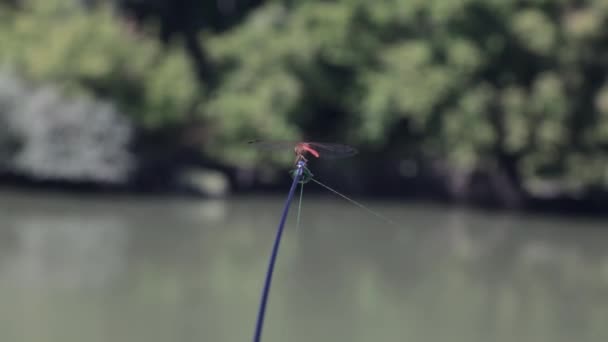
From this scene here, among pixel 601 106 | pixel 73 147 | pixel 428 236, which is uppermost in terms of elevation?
pixel 601 106

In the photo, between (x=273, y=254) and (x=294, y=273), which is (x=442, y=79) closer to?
(x=294, y=273)

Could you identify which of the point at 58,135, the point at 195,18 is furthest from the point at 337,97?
the point at 58,135

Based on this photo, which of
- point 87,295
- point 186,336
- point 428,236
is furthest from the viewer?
point 428,236

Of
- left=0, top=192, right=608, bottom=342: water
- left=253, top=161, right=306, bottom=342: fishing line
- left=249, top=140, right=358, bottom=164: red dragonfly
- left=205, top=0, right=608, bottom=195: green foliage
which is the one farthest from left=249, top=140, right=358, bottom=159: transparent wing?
left=205, top=0, right=608, bottom=195: green foliage

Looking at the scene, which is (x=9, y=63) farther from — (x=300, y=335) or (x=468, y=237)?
(x=300, y=335)

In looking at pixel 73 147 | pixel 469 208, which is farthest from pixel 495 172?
pixel 73 147

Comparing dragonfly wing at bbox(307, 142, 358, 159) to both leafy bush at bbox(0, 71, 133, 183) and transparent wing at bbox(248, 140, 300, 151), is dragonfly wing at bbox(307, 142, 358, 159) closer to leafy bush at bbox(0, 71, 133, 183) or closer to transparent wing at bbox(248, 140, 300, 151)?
transparent wing at bbox(248, 140, 300, 151)

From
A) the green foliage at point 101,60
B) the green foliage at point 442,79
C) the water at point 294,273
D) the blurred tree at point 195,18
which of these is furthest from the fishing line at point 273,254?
the blurred tree at point 195,18

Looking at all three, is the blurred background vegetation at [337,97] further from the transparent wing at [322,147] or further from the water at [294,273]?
the transparent wing at [322,147]
